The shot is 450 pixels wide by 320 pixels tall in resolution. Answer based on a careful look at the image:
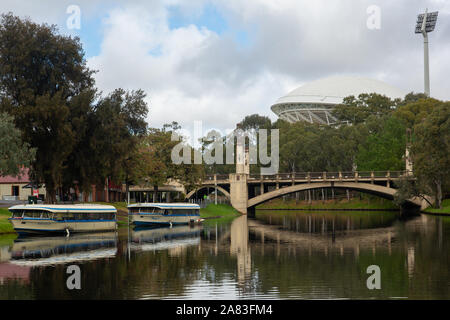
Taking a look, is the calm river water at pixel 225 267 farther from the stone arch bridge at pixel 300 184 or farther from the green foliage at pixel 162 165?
the stone arch bridge at pixel 300 184

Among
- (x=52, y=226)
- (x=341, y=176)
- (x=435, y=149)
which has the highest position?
(x=435, y=149)

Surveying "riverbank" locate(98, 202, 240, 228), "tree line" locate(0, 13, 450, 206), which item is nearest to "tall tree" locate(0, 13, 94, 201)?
"tree line" locate(0, 13, 450, 206)

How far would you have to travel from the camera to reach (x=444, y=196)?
4311 inches

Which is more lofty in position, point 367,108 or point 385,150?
point 367,108

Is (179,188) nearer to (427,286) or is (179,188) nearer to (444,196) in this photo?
(444,196)

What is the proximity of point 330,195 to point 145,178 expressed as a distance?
67.1 meters

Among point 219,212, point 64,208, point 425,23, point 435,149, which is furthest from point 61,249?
point 425,23

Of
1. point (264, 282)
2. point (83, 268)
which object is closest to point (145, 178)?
point (83, 268)

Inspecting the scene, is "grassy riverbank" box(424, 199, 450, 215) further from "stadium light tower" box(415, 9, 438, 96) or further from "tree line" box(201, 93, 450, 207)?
"stadium light tower" box(415, 9, 438, 96)

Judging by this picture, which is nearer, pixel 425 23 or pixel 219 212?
pixel 219 212

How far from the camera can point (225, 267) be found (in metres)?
34.1

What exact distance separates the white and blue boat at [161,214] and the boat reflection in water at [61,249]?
1544cm

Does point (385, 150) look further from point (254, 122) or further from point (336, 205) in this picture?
point (254, 122)

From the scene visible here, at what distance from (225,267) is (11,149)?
1207 inches
